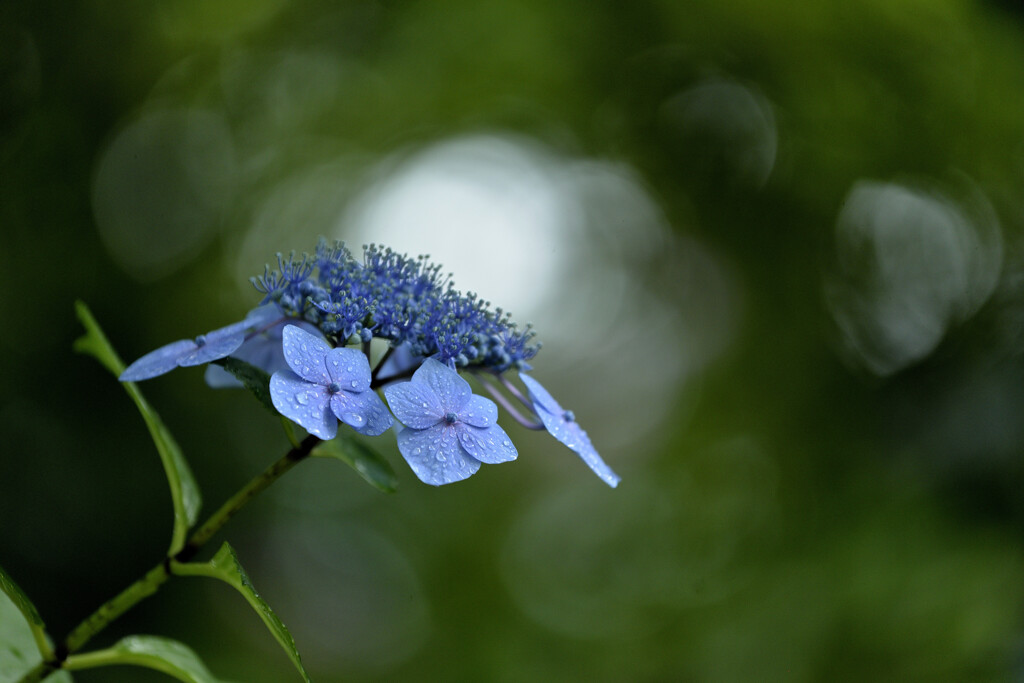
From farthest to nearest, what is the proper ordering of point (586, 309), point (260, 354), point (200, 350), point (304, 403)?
point (586, 309), point (260, 354), point (200, 350), point (304, 403)

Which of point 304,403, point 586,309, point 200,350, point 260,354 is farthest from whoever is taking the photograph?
point 586,309

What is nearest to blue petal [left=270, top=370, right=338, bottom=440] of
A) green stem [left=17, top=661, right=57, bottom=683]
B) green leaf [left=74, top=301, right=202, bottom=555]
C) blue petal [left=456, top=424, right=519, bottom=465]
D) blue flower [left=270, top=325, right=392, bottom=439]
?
blue flower [left=270, top=325, right=392, bottom=439]

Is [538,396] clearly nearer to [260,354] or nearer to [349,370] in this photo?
[349,370]

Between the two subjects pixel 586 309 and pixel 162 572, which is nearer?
pixel 162 572

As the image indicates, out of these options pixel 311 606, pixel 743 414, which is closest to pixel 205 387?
pixel 311 606

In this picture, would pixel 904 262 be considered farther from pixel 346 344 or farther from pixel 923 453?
pixel 346 344

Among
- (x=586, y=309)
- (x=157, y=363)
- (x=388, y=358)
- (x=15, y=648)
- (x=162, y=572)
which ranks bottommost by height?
(x=15, y=648)

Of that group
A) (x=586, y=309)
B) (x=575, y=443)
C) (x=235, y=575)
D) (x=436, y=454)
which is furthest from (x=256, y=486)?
(x=586, y=309)

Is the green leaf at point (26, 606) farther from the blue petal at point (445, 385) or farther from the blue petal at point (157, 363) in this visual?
the blue petal at point (445, 385)
